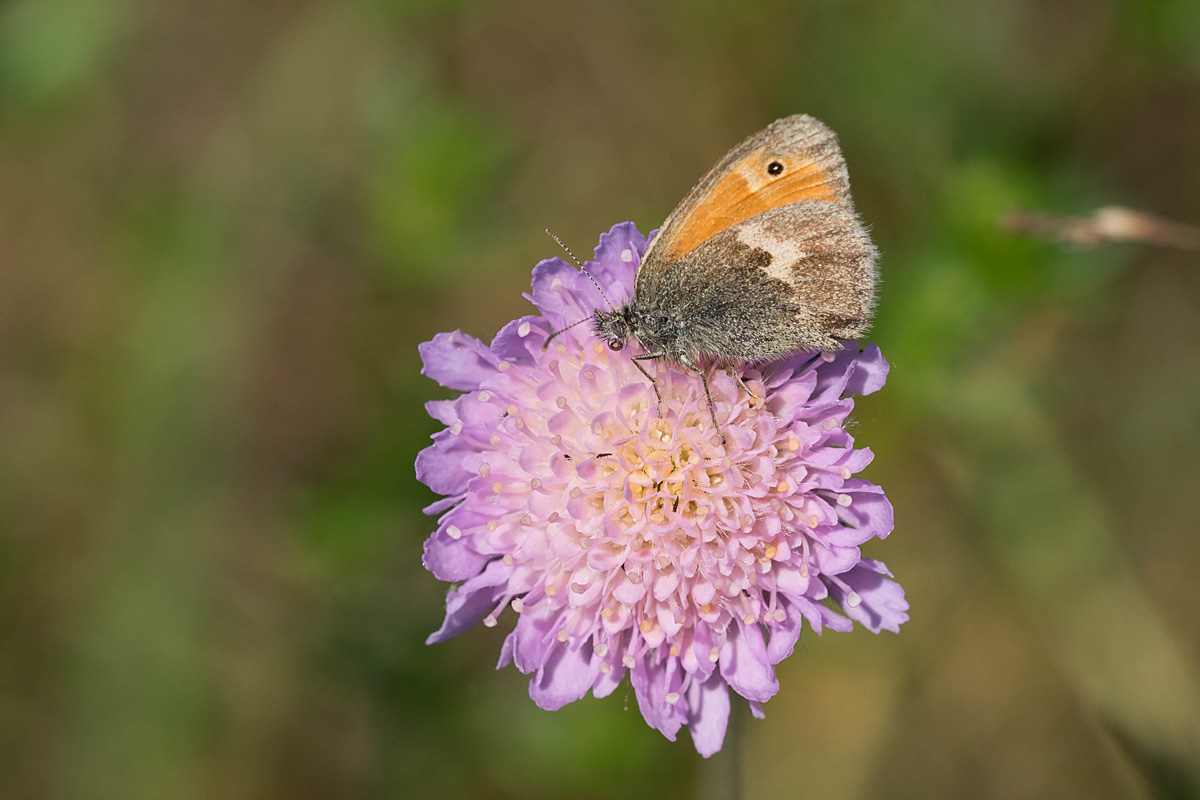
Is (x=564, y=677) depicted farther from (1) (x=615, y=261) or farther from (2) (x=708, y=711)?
(1) (x=615, y=261)

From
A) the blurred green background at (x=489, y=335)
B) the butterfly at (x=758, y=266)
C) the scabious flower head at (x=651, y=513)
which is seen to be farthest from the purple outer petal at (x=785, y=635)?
the blurred green background at (x=489, y=335)

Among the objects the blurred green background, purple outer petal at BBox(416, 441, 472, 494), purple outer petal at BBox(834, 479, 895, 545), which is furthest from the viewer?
the blurred green background

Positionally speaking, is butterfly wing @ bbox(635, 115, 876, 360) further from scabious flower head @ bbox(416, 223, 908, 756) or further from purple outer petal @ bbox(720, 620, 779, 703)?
purple outer petal @ bbox(720, 620, 779, 703)

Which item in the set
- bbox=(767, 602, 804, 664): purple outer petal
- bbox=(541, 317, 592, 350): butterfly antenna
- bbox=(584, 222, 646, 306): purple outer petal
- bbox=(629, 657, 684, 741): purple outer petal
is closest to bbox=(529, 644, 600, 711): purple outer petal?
bbox=(629, 657, 684, 741): purple outer petal

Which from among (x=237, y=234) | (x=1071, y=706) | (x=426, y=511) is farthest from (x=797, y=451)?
(x=237, y=234)

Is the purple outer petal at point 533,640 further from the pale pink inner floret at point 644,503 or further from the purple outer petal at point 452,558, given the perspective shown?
the purple outer petal at point 452,558

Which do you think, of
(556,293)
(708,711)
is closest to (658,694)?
(708,711)
